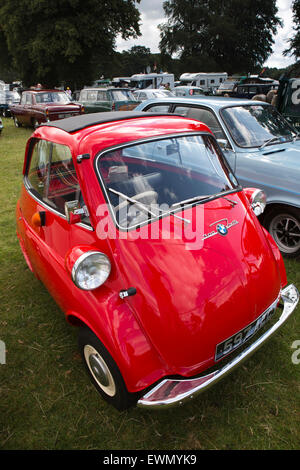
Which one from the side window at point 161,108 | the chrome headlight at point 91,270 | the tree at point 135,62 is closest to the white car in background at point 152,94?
the side window at point 161,108

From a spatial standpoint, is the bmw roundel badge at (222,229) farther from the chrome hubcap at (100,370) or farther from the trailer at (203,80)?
the trailer at (203,80)

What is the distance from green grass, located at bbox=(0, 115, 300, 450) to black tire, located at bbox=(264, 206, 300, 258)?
1.16 m

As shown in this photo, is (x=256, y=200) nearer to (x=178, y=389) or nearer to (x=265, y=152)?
(x=265, y=152)

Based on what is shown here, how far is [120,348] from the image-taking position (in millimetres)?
1997

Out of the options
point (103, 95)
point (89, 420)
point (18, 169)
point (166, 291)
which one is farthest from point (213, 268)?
point (103, 95)

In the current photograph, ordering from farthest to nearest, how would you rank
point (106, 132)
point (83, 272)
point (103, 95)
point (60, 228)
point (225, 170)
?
point (103, 95) < point (225, 170) < point (60, 228) < point (106, 132) < point (83, 272)

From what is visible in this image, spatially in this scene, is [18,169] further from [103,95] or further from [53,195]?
[103,95]

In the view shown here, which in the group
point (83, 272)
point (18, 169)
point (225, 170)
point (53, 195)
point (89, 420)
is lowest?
point (89, 420)

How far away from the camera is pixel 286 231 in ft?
13.8

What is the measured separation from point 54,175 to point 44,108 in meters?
11.4

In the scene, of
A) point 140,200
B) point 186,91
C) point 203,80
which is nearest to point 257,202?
point 140,200

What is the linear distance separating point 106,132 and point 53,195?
874mm

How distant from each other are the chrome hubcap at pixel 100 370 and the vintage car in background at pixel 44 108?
12.2m

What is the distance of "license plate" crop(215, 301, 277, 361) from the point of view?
2148 millimetres
